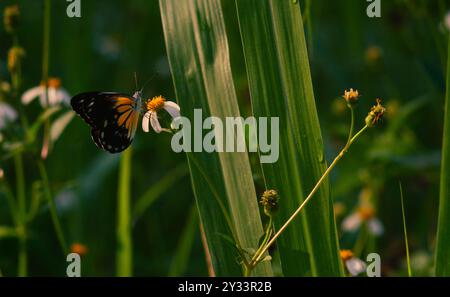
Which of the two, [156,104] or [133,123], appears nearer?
[156,104]

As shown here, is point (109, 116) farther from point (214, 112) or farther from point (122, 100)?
point (214, 112)

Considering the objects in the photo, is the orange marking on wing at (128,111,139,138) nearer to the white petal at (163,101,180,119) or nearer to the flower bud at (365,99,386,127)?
the white petal at (163,101,180,119)

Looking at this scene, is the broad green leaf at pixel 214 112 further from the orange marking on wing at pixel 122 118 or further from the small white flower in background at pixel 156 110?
the orange marking on wing at pixel 122 118

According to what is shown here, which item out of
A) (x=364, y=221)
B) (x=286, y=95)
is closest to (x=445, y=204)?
(x=286, y=95)

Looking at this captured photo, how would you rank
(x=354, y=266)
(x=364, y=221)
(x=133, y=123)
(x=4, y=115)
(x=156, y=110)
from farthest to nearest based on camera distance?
1. (x=364, y=221)
2. (x=4, y=115)
3. (x=354, y=266)
4. (x=133, y=123)
5. (x=156, y=110)

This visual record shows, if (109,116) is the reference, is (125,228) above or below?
below

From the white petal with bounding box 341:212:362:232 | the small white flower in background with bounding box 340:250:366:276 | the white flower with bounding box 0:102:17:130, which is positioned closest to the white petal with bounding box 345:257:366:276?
the small white flower in background with bounding box 340:250:366:276

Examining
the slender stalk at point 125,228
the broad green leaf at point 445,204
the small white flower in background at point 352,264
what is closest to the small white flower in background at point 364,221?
the small white flower in background at point 352,264
